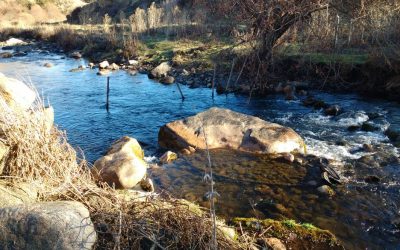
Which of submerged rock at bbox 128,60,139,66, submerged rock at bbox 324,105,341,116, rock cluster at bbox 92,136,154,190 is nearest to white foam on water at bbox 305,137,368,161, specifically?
submerged rock at bbox 324,105,341,116

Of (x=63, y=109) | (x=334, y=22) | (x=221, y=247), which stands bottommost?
(x=63, y=109)

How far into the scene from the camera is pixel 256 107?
1571 cm

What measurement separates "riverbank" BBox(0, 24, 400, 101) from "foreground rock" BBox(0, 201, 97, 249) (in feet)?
39.2

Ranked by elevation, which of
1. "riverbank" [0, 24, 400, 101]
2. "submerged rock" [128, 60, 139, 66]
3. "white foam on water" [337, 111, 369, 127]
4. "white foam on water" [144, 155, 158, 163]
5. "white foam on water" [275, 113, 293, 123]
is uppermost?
"riverbank" [0, 24, 400, 101]

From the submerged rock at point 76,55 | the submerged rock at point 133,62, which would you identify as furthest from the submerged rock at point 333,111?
the submerged rock at point 76,55

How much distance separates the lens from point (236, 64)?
18.5 m

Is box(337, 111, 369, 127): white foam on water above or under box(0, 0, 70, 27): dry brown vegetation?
under

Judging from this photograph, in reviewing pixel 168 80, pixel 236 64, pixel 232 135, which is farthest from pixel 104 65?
pixel 232 135

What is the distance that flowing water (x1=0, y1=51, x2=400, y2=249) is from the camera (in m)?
7.51

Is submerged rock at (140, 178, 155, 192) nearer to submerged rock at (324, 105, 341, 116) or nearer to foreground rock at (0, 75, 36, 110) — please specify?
foreground rock at (0, 75, 36, 110)

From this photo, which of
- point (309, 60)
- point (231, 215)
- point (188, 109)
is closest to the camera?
point (231, 215)

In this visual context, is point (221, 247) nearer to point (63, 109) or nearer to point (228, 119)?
point (228, 119)

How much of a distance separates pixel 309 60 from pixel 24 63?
19202 mm

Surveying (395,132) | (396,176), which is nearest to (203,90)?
(395,132)
